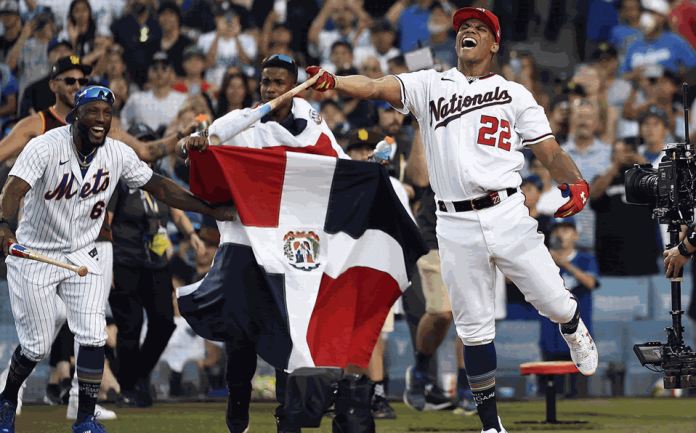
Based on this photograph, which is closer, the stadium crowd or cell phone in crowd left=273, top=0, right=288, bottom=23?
the stadium crowd

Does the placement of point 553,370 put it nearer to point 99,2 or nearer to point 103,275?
point 103,275

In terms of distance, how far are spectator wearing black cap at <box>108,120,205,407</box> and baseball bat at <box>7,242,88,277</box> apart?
2.20 m

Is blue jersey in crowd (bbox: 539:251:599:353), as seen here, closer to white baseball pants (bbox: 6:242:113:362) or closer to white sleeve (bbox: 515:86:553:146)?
white sleeve (bbox: 515:86:553:146)

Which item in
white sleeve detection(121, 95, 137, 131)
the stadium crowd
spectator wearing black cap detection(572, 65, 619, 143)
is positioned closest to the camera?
the stadium crowd

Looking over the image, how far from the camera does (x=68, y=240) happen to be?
520 centimetres

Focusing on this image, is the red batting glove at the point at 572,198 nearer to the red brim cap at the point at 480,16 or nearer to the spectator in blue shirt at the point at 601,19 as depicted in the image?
the red brim cap at the point at 480,16

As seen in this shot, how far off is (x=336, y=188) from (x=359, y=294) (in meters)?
0.64

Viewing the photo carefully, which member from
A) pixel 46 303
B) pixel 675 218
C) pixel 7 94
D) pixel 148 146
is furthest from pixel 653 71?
pixel 46 303

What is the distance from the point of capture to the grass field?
240 inches

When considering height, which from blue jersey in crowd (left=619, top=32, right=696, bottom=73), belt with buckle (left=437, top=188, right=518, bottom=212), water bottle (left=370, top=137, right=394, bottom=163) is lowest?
belt with buckle (left=437, top=188, right=518, bottom=212)

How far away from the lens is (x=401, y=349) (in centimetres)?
799

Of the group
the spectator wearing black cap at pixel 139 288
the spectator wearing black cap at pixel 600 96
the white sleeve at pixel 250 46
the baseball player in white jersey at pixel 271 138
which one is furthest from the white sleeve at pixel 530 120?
the white sleeve at pixel 250 46

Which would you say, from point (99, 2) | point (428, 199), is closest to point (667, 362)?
point (428, 199)

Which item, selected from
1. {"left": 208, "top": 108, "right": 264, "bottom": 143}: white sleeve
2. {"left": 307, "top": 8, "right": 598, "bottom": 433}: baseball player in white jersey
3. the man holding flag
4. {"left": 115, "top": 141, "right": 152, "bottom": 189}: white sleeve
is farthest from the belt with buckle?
{"left": 115, "top": 141, "right": 152, "bottom": 189}: white sleeve
